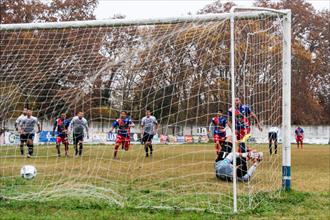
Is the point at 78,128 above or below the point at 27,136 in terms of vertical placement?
above

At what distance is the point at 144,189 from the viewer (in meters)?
8.69

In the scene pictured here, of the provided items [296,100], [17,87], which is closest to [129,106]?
[17,87]

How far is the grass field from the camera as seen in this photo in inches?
265

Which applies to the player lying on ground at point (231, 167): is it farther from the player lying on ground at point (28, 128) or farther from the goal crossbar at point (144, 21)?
the player lying on ground at point (28, 128)

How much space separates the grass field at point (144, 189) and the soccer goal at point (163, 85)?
0.04 metres

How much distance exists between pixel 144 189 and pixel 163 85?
1.85 metres

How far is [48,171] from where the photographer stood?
10.9 meters

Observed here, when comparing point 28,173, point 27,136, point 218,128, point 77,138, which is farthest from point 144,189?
point 27,136

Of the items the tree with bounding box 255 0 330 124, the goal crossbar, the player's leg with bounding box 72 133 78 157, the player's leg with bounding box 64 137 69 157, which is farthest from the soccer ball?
the tree with bounding box 255 0 330 124

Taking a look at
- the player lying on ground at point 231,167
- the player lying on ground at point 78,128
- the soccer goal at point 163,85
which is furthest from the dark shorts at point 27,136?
the player lying on ground at point 231,167

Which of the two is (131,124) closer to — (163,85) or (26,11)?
(163,85)

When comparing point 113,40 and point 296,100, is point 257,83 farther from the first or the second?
point 296,100

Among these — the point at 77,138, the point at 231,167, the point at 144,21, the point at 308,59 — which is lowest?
the point at 231,167

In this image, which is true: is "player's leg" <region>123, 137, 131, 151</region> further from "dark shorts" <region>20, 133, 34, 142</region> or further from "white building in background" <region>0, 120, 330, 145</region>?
"dark shorts" <region>20, 133, 34, 142</region>
